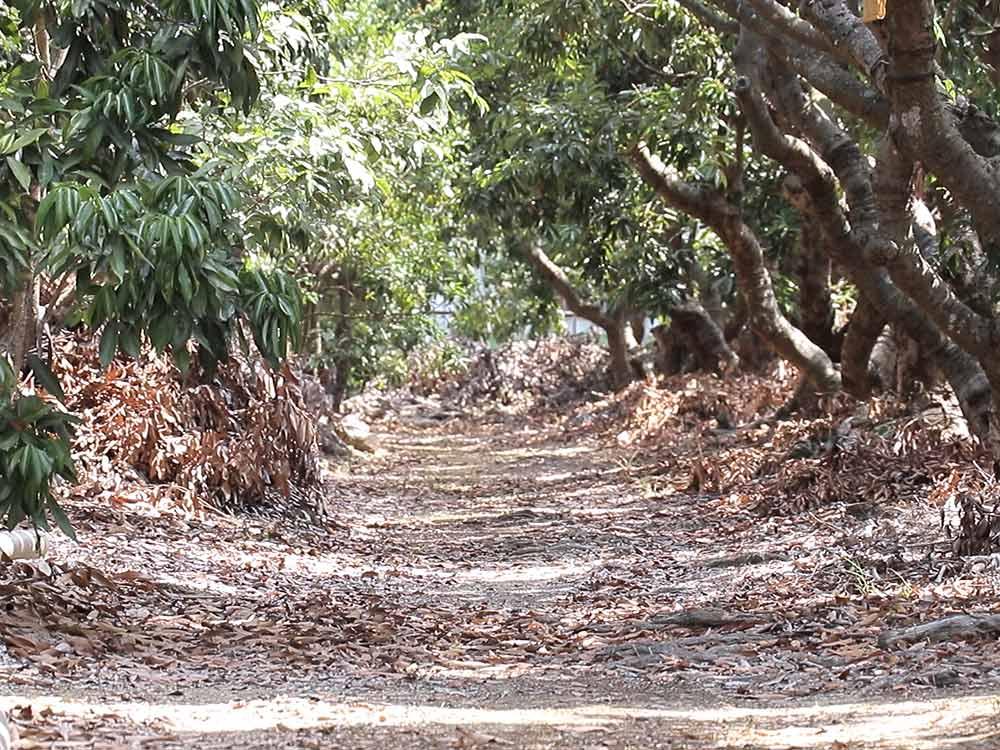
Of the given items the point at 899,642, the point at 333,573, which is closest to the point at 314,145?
the point at 333,573

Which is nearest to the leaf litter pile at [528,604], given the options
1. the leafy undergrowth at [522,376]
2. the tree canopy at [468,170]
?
the tree canopy at [468,170]

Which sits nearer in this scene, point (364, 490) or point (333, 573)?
point (333, 573)

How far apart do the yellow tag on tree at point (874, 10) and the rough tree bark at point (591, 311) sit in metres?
21.2

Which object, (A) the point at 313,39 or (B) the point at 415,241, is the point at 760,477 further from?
(B) the point at 415,241

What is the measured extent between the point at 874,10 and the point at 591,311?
24909 mm

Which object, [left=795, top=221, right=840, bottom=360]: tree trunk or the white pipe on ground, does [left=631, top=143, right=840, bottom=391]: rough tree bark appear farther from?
the white pipe on ground

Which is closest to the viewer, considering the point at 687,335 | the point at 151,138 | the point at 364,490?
the point at 151,138

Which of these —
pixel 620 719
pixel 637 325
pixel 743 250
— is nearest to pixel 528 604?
pixel 620 719

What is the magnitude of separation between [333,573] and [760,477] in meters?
6.01

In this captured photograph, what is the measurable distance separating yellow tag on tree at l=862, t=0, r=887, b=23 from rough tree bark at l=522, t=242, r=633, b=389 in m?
21.2

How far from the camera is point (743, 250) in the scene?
1684cm

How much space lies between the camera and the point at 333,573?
11.1 metres

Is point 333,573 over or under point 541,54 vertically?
under

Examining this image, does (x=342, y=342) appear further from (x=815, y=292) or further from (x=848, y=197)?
(x=848, y=197)
